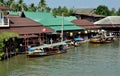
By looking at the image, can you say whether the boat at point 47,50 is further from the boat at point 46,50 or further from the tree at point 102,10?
the tree at point 102,10

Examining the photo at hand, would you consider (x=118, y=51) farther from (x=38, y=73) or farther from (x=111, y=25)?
(x=111, y=25)

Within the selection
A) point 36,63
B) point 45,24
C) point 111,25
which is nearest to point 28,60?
point 36,63

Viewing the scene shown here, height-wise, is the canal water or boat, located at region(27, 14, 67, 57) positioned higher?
boat, located at region(27, 14, 67, 57)

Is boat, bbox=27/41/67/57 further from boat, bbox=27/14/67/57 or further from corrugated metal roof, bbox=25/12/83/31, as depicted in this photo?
corrugated metal roof, bbox=25/12/83/31

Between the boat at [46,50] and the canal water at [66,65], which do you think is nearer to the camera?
the canal water at [66,65]

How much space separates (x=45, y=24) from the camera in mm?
39656

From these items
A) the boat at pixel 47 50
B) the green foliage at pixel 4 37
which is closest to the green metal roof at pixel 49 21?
the boat at pixel 47 50

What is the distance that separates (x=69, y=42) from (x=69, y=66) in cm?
1322

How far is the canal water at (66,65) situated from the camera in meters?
24.1

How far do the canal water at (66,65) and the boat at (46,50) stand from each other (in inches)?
20.3

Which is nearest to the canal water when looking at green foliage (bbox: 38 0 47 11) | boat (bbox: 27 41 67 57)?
boat (bbox: 27 41 67 57)

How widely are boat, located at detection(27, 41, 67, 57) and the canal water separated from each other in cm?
52

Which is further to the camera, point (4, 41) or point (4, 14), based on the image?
point (4, 14)

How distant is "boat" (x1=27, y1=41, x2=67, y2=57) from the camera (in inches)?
1170
